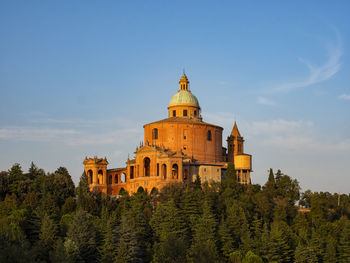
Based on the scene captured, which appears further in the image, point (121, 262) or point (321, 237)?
point (321, 237)

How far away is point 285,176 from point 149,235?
85.5 ft

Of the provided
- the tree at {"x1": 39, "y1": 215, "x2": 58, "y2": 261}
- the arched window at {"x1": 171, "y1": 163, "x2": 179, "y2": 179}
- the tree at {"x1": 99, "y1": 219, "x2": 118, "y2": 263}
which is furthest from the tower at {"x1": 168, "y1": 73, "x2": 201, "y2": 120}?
the tree at {"x1": 39, "y1": 215, "x2": 58, "y2": 261}

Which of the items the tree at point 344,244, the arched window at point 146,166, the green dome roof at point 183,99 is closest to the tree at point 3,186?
the arched window at point 146,166

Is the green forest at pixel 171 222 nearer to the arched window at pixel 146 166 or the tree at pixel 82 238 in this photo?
the tree at pixel 82 238

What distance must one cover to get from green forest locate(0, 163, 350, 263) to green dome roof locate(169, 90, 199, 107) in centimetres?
1523

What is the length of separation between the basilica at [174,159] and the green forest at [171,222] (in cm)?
399

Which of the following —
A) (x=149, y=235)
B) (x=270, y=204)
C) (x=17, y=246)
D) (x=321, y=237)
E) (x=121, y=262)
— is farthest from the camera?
(x=270, y=204)

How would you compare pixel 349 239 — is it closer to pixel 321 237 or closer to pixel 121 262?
pixel 321 237

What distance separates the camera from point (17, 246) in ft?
202

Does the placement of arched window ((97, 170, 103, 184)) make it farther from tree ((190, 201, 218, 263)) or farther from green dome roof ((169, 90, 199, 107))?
tree ((190, 201, 218, 263))

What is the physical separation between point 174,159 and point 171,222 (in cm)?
1955

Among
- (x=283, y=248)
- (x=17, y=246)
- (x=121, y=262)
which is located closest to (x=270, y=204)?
(x=283, y=248)

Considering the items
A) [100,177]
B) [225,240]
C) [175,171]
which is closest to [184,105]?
[175,171]

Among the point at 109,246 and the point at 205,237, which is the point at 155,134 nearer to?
the point at 205,237
